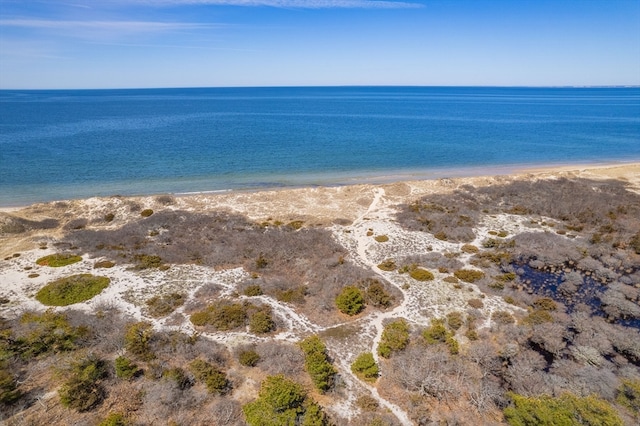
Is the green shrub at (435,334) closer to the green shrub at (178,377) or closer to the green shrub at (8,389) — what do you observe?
the green shrub at (178,377)

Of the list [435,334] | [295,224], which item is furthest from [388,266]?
[295,224]

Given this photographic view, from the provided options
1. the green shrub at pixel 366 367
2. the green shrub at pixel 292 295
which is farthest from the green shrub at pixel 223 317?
the green shrub at pixel 366 367

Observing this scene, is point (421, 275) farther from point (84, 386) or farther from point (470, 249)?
point (84, 386)

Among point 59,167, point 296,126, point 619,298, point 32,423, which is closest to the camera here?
point 32,423

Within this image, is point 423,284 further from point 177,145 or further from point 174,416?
point 177,145

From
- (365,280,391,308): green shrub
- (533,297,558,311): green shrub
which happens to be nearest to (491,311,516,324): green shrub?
(533,297,558,311): green shrub

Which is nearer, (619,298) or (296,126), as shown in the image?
(619,298)

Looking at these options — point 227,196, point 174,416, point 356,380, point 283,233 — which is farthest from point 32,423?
point 227,196

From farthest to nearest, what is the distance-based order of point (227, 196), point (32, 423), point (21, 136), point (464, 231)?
point (21, 136) < point (227, 196) < point (464, 231) < point (32, 423)
